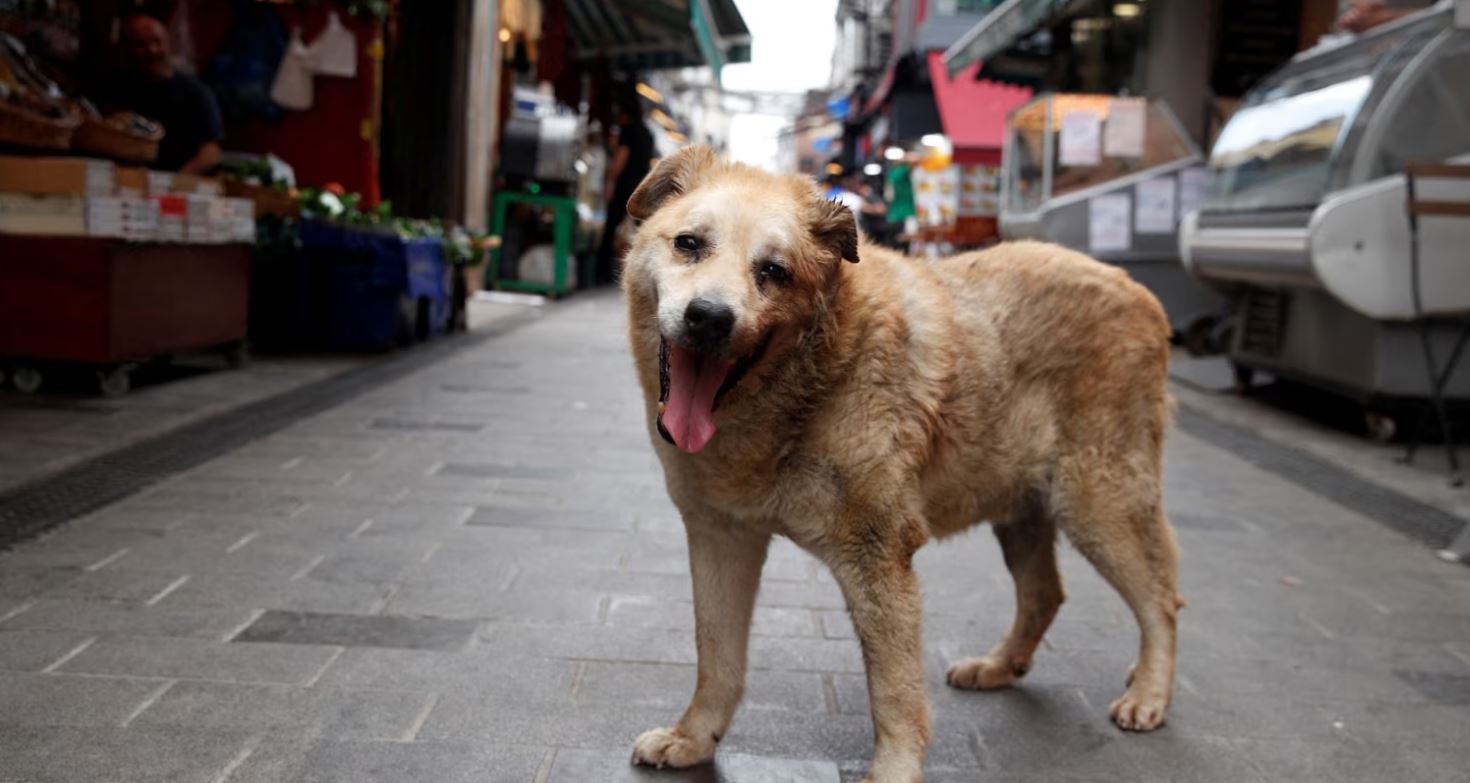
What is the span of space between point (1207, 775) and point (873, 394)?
1.30 m

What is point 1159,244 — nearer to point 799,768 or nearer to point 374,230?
point 374,230

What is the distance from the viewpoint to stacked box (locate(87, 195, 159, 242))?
276 inches

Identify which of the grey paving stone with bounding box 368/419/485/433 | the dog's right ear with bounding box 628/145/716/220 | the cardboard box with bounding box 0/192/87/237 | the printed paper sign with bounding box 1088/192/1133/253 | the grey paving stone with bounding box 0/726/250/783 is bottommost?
the grey paving stone with bounding box 0/726/250/783

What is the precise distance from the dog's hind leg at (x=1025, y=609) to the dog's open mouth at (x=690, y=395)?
4.51ft

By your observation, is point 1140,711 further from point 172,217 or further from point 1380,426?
point 172,217

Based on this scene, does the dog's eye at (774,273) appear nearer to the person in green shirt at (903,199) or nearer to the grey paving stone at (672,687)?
the grey paving stone at (672,687)

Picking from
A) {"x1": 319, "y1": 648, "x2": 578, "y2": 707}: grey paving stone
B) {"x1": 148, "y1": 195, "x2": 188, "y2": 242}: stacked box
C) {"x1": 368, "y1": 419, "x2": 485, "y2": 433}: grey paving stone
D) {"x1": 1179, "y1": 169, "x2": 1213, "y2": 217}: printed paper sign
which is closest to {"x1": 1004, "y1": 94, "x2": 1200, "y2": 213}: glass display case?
{"x1": 1179, "y1": 169, "x2": 1213, "y2": 217}: printed paper sign

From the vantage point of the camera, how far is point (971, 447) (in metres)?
3.06

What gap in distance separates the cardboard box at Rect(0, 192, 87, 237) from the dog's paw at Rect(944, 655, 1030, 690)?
5817mm

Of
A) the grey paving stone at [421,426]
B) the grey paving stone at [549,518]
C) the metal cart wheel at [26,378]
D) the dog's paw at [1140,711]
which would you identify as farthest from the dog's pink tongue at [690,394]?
the metal cart wheel at [26,378]

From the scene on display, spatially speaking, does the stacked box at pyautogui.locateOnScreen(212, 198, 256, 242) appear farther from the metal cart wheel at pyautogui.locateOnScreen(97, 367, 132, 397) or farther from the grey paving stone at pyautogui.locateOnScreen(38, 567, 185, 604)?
the grey paving stone at pyautogui.locateOnScreen(38, 567, 185, 604)

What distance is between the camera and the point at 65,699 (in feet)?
10.1

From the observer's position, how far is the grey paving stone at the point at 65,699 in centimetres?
294

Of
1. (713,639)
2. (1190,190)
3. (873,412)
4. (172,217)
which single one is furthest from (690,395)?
(1190,190)
